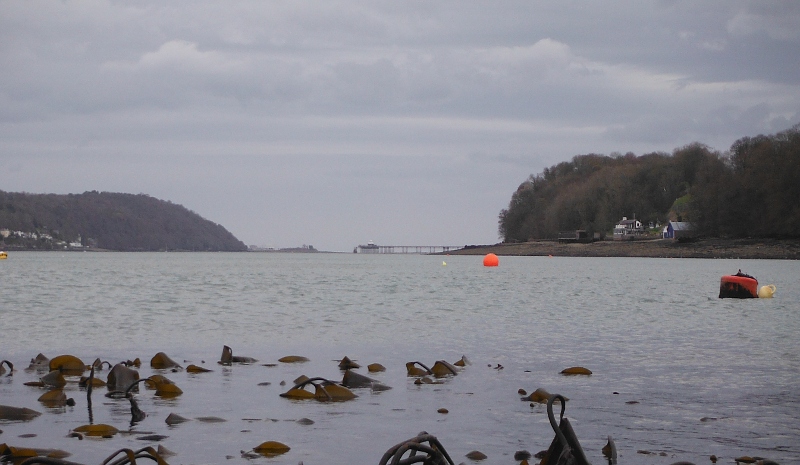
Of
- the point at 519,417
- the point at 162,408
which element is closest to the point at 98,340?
the point at 162,408

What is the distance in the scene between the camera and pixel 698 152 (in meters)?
164

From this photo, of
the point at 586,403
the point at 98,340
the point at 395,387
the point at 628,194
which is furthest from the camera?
the point at 628,194

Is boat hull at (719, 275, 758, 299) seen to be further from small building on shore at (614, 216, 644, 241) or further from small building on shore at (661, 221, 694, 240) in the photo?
small building on shore at (614, 216, 644, 241)

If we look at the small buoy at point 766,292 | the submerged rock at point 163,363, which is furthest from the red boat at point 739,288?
the submerged rock at point 163,363

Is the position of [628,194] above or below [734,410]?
above

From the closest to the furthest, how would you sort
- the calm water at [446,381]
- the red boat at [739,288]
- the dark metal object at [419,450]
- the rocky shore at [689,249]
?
the dark metal object at [419,450], the calm water at [446,381], the red boat at [739,288], the rocky shore at [689,249]

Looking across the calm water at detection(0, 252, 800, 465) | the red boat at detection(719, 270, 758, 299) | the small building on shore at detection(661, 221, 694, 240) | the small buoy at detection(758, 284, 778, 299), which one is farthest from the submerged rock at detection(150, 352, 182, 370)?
the small building on shore at detection(661, 221, 694, 240)

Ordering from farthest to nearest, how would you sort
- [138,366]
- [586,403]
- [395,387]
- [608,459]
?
[138,366]
[395,387]
[586,403]
[608,459]

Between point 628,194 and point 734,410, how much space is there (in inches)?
6724

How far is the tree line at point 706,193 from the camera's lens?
12619 cm

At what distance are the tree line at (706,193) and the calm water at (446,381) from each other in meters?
101

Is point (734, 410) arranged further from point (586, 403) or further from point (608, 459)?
point (608, 459)

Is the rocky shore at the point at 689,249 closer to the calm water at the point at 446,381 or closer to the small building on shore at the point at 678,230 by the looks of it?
the small building on shore at the point at 678,230

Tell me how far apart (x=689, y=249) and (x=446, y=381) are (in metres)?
137
